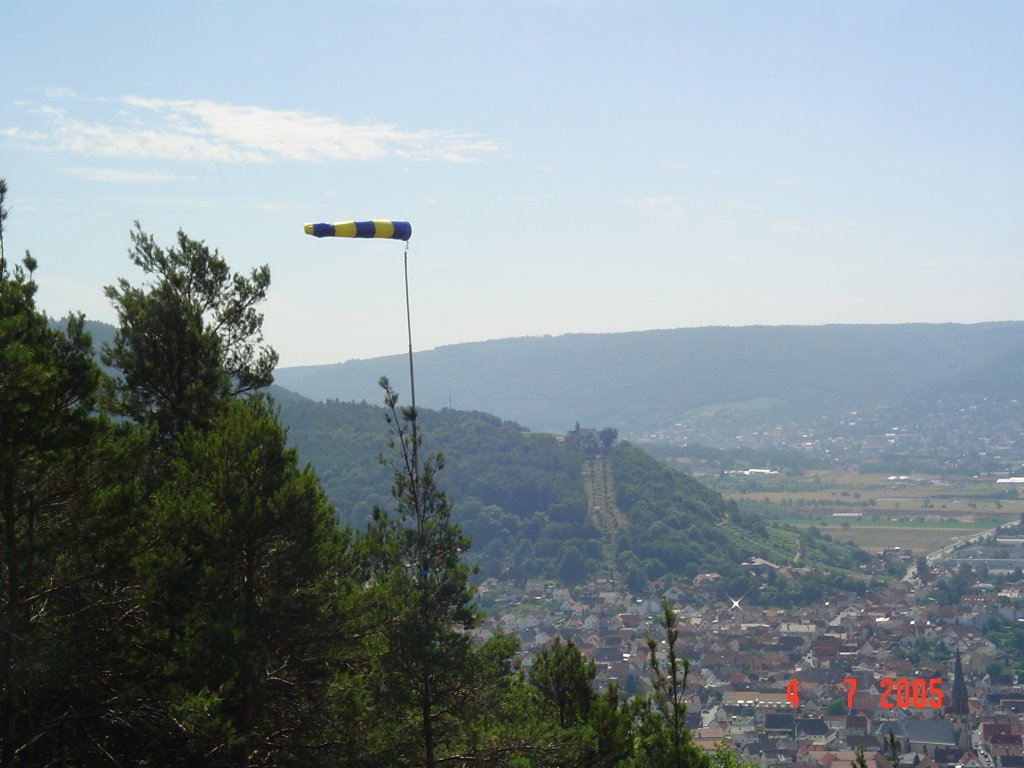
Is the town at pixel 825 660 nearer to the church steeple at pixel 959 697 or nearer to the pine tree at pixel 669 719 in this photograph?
the church steeple at pixel 959 697

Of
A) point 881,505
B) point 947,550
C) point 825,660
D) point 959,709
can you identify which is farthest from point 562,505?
point 959,709

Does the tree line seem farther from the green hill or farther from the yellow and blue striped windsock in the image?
the green hill

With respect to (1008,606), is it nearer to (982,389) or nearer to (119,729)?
(119,729)

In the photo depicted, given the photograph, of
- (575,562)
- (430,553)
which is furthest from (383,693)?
(575,562)

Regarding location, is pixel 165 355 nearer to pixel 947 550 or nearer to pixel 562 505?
pixel 562 505
